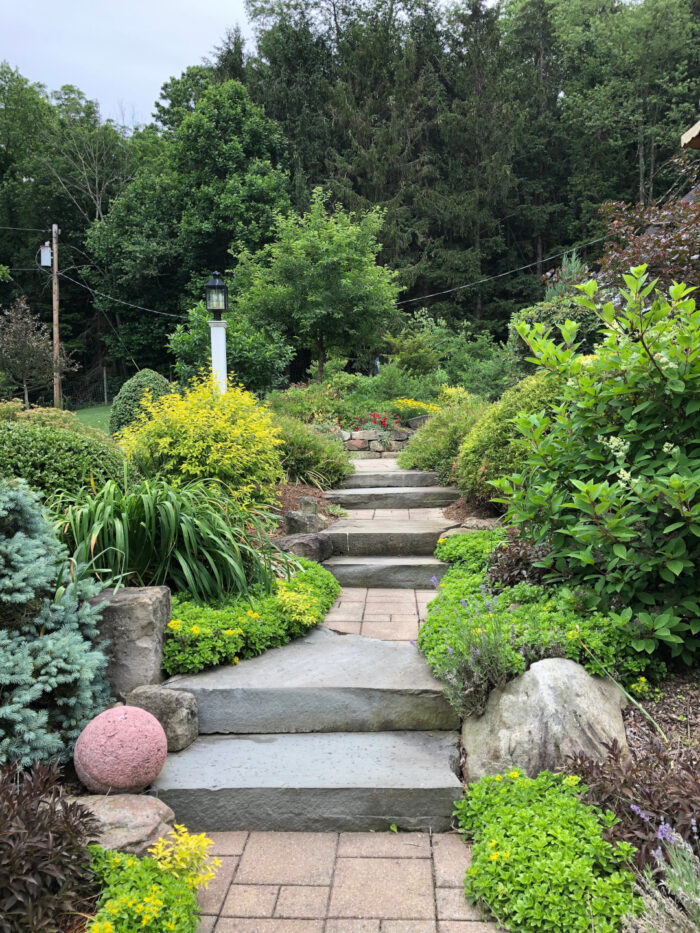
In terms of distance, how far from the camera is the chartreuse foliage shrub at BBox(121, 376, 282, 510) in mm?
4770

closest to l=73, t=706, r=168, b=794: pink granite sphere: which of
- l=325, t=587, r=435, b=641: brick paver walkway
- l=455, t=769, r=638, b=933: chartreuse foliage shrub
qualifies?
l=455, t=769, r=638, b=933: chartreuse foliage shrub

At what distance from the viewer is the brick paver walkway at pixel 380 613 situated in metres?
3.85

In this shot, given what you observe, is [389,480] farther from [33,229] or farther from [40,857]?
[33,229]

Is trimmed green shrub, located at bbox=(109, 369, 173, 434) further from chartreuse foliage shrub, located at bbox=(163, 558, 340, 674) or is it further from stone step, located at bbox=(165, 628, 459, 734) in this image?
stone step, located at bbox=(165, 628, 459, 734)

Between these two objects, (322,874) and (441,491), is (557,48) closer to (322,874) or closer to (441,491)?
(441,491)

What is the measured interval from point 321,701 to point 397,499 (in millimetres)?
3544

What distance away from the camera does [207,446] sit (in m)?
4.89

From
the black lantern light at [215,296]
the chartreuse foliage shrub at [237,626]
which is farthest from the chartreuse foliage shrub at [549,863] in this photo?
the black lantern light at [215,296]

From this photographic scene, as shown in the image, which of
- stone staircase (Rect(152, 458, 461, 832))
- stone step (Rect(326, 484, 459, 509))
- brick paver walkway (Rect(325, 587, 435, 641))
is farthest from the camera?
stone step (Rect(326, 484, 459, 509))

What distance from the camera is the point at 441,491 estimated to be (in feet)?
20.9

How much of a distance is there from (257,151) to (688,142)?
762 inches

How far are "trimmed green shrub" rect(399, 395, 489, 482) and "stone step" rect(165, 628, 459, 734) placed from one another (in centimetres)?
377

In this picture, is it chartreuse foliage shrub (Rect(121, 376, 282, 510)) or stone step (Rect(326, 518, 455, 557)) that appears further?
stone step (Rect(326, 518, 455, 557))

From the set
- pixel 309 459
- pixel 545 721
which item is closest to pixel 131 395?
pixel 309 459
